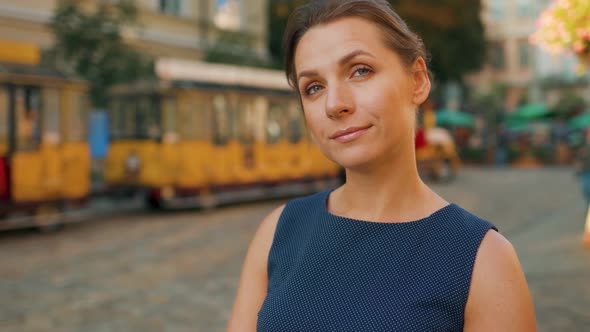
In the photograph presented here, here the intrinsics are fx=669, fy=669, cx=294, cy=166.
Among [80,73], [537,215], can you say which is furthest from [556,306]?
[80,73]

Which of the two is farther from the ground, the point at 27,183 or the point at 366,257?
the point at 366,257

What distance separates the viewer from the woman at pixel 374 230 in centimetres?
136

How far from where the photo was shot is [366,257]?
1.47m

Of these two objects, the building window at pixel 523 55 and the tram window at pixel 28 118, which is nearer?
the tram window at pixel 28 118

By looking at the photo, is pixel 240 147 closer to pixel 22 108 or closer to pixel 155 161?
pixel 155 161

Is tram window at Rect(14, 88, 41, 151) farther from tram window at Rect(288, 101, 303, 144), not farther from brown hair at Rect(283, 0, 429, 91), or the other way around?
brown hair at Rect(283, 0, 429, 91)

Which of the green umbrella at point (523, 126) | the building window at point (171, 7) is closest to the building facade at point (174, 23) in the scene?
the building window at point (171, 7)

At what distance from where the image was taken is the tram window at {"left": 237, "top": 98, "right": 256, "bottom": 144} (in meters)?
15.3

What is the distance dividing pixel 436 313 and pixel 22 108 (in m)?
10.6

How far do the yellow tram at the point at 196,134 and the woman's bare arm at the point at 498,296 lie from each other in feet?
42.0

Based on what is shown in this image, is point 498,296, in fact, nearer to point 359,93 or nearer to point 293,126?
point 359,93

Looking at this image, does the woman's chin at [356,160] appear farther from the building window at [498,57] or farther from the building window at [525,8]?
the building window at [498,57]

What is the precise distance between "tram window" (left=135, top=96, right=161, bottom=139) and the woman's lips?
1300cm

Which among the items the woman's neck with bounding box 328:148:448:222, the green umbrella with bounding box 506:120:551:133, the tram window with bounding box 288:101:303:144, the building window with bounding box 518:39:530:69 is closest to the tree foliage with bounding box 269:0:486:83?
the green umbrella with bounding box 506:120:551:133
